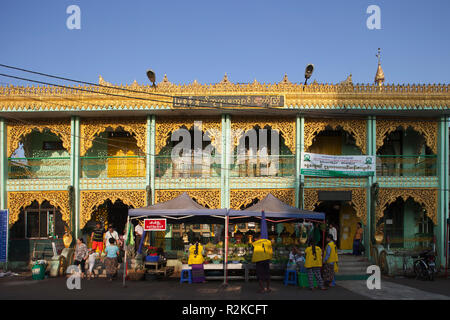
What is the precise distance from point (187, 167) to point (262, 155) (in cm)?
325

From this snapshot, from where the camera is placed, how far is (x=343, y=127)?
57.1 feet

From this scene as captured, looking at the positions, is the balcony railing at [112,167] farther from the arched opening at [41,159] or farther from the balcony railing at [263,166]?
the balcony railing at [263,166]

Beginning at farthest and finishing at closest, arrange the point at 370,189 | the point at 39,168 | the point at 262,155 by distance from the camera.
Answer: the point at 39,168 < the point at 262,155 < the point at 370,189

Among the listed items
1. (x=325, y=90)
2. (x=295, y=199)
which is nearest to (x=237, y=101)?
(x=325, y=90)

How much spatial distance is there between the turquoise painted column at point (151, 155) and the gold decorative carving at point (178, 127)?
173 millimetres

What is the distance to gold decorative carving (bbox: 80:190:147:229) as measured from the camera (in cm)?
1731

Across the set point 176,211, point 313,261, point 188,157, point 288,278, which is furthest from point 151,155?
point 313,261

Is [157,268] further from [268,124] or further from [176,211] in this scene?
[268,124]

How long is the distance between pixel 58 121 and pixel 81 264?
617 centimetres

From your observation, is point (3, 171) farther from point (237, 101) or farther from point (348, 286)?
point (348, 286)

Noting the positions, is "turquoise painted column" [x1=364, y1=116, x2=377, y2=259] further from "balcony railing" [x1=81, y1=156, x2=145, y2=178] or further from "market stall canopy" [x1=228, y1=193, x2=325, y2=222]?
"balcony railing" [x1=81, y1=156, x2=145, y2=178]

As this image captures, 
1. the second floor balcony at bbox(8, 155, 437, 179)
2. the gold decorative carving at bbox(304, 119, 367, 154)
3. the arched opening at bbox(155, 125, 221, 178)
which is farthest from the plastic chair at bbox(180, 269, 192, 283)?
the gold decorative carving at bbox(304, 119, 367, 154)

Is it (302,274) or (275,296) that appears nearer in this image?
(275,296)

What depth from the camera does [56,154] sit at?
1920 cm
